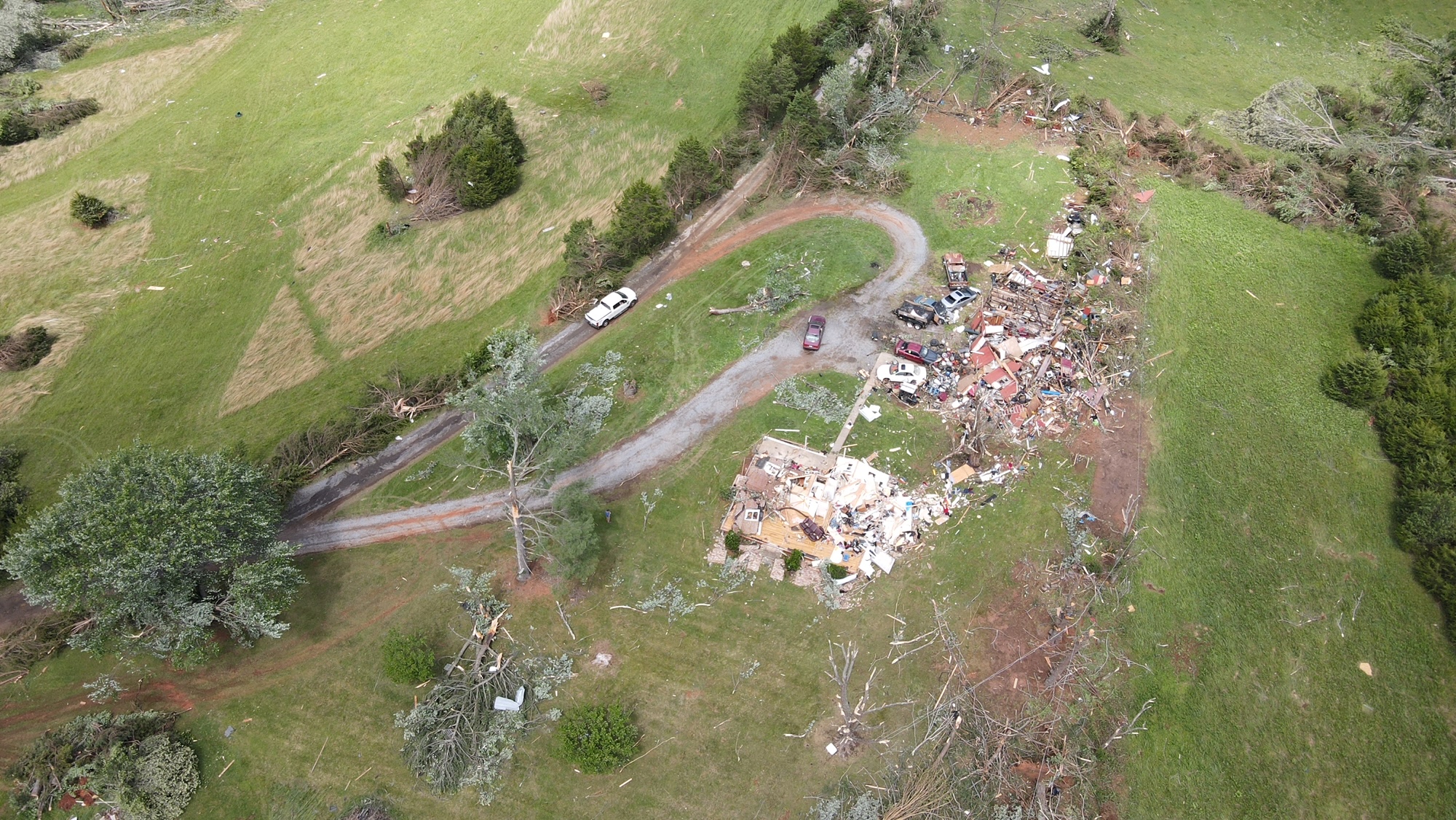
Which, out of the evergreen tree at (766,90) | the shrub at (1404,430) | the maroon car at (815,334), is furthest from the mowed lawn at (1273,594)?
the evergreen tree at (766,90)

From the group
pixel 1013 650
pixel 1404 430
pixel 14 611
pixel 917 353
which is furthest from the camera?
pixel 917 353

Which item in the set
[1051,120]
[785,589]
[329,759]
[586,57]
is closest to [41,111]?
[586,57]

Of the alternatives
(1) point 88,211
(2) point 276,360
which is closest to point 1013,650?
(2) point 276,360

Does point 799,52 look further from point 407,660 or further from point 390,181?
point 407,660

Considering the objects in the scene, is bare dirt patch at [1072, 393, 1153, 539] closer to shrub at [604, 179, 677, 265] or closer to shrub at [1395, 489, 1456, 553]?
shrub at [1395, 489, 1456, 553]

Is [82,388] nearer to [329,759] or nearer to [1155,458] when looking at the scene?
[329,759]

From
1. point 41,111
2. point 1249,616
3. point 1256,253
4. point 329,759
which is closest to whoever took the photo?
point 329,759
